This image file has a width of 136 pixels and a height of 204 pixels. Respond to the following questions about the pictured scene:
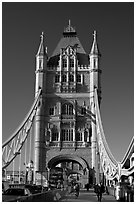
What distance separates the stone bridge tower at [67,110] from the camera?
2280 inches

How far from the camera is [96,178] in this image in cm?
5531

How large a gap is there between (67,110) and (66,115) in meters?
0.93

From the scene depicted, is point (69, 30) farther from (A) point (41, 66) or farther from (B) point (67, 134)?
(B) point (67, 134)

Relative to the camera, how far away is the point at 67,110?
60.7 meters

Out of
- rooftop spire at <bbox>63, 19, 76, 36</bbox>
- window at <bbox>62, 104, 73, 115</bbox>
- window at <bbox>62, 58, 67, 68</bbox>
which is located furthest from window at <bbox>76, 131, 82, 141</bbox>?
rooftop spire at <bbox>63, 19, 76, 36</bbox>

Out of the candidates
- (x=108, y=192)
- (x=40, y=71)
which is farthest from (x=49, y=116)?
(x=108, y=192)

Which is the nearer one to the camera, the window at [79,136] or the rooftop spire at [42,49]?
the window at [79,136]

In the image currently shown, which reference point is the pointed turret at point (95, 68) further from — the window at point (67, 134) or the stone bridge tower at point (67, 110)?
the window at point (67, 134)

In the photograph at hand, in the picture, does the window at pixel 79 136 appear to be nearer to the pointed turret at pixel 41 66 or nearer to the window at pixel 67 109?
the window at pixel 67 109

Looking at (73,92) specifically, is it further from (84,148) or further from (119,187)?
(119,187)

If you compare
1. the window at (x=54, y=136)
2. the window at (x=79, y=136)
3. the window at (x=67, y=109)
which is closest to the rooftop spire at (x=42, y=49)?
the window at (x=67, y=109)

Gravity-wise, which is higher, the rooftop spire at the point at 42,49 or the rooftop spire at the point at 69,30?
the rooftop spire at the point at 69,30

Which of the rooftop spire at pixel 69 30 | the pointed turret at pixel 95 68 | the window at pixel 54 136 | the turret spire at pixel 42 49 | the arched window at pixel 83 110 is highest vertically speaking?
the rooftop spire at pixel 69 30

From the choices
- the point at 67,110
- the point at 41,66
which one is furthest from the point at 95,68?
the point at 41,66
